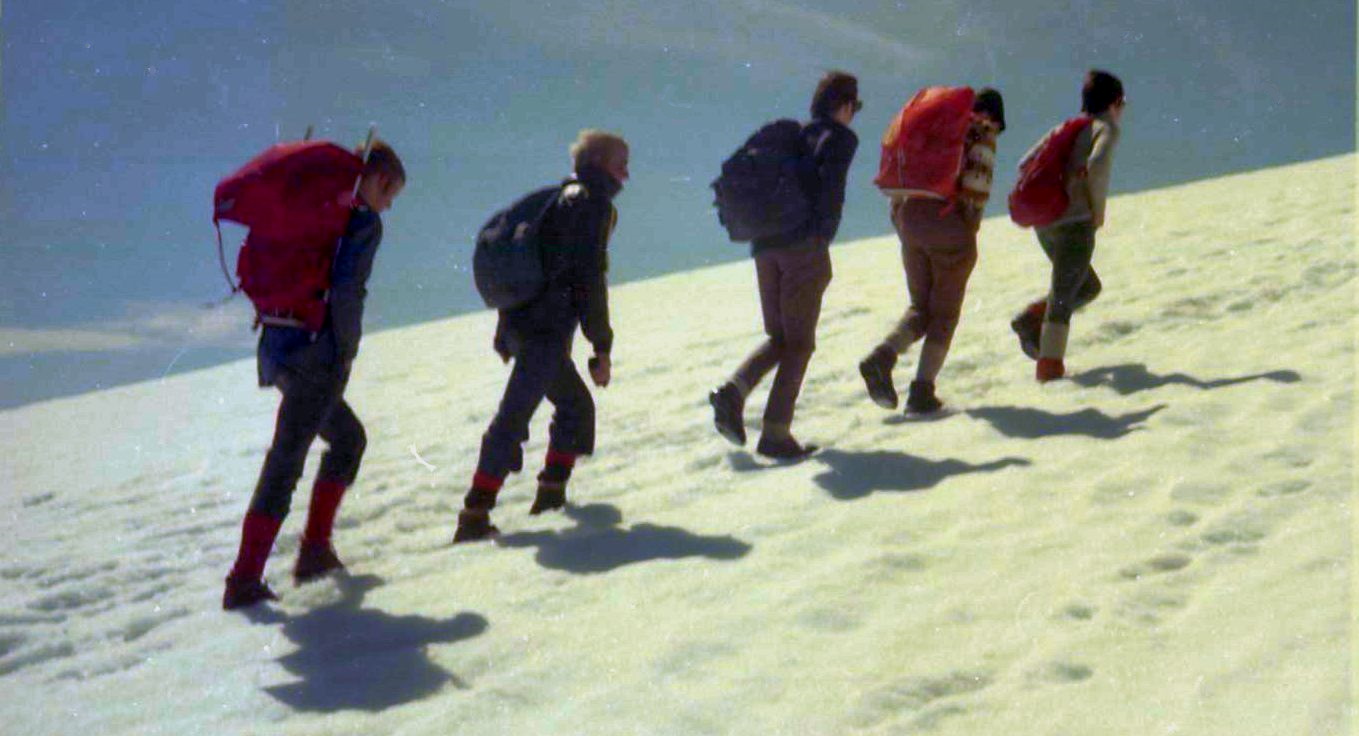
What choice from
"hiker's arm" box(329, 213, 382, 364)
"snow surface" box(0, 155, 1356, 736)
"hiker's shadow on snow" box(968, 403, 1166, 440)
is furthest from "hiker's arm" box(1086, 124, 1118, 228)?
"hiker's arm" box(329, 213, 382, 364)

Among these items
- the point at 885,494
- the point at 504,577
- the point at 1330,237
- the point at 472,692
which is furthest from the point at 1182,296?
the point at 472,692

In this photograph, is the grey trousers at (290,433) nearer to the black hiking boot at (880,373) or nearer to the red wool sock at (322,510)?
the red wool sock at (322,510)


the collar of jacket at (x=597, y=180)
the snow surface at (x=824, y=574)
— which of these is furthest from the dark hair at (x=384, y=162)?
the snow surface at (x=824, y=574)

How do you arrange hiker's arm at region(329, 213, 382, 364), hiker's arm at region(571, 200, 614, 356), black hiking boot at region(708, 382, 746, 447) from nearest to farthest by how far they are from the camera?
hiker's arm at region(329, 213, 382, 364)
hiker's arm at region(571, 200, 614, 356)
black hiking boot at region(708, 382, 746, 447)

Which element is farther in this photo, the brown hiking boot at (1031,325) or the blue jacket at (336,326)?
the brown hiking boot at (1031,325)

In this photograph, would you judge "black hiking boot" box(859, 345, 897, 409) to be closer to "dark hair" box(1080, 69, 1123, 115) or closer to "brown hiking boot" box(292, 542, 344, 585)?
"dark hair" box(1080, 69, 1123, 115)

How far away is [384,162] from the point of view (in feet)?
15.1

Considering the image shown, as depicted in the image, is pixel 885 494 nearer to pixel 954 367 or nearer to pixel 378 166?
pixel 378 166

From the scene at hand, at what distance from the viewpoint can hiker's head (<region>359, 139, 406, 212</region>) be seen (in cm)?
457

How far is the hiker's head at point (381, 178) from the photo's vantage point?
457 centimetres

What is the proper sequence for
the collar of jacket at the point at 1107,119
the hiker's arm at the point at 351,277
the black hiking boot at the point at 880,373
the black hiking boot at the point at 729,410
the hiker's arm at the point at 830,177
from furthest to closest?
the collar of jacket at the point at 1107,119, the black hiking boot at the point at 880,373, the black hiking boot at the point at 729,410, the hiker's arm at the point at 830,177, the hiker's arm at the point at 351,277

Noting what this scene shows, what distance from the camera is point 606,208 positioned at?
501 centimetres

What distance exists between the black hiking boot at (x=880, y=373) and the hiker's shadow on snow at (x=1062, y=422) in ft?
1.55

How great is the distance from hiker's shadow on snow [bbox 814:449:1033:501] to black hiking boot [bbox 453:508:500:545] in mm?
1474
